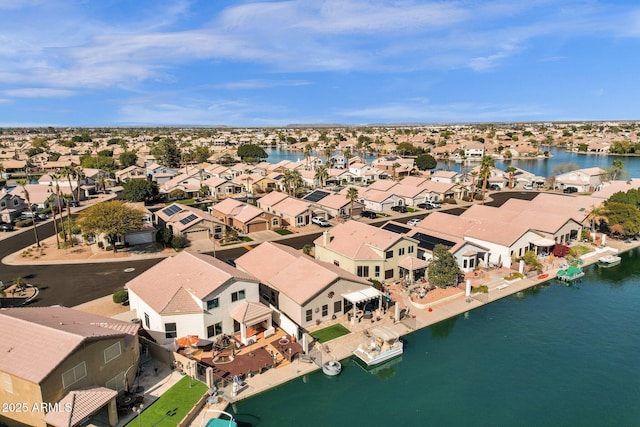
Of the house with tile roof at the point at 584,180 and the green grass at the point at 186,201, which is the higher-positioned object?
the house with tile roof at the point at 584,180

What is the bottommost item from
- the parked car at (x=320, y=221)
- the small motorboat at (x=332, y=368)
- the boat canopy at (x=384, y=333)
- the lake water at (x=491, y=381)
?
the lake water at (x=491, y=381)

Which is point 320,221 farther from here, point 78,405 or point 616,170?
point 616,170

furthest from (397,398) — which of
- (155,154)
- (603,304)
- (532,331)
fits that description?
(155,154)

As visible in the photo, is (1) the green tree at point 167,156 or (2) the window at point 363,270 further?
(1) the green tree at point 167,156

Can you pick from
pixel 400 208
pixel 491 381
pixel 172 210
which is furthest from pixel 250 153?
pixel 491 381

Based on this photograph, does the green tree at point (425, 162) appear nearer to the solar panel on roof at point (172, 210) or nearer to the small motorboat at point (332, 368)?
the solar panel on roof at point (172, 210)

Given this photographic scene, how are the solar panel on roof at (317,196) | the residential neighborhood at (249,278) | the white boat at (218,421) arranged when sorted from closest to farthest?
the white boat at (218,421) < the residential neighborhood at (249,278) < the solar panel on roof at (317,196)

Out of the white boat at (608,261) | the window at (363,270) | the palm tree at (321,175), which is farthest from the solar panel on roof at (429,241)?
the palm tree at (321,175)

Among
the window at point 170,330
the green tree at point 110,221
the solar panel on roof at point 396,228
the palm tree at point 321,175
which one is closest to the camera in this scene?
the window at point 170,330
